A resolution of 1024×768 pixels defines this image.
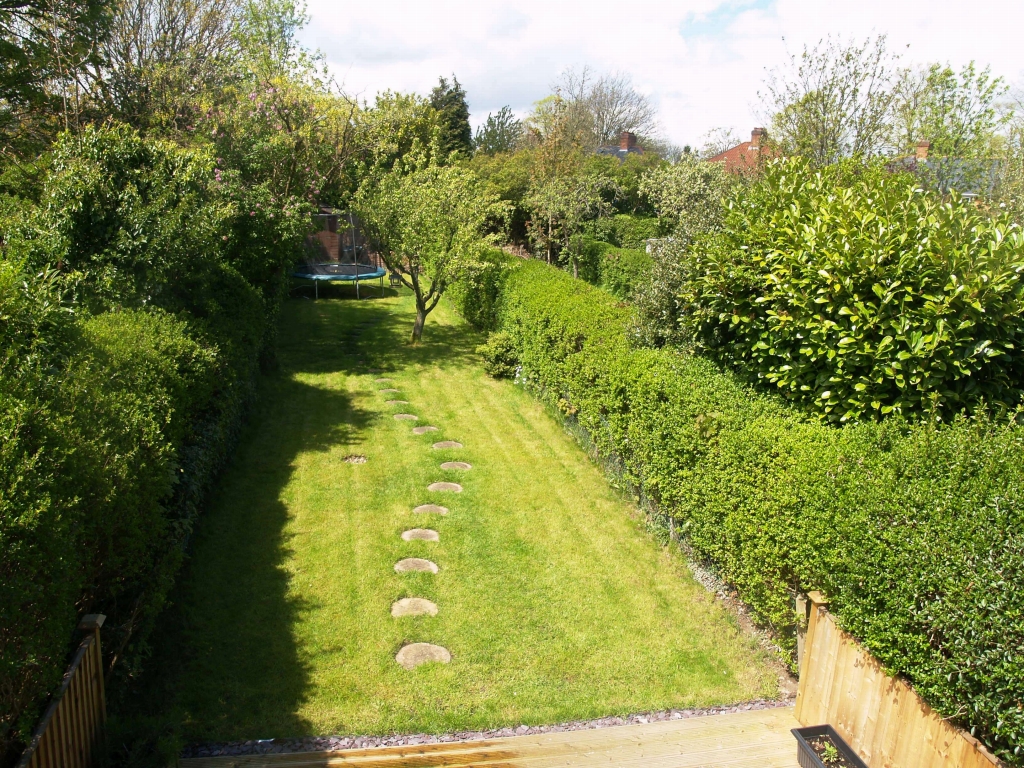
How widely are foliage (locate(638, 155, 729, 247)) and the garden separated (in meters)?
0.14

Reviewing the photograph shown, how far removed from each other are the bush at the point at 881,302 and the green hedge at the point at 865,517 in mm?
374

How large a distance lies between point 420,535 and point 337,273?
16.7 m

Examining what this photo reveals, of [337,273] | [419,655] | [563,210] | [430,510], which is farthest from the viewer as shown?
[563,210]

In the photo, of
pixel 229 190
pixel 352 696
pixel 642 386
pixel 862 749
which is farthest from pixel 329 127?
pixel 862 749

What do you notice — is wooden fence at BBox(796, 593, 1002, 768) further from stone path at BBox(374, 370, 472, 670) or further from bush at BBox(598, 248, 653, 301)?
bush at BBox(598, 248, 653, 301)

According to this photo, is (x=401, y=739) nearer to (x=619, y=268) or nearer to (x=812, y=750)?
(x=812, y=750)

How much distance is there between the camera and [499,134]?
144ft

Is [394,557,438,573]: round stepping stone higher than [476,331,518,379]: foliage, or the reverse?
[476,331,518,379]: foliage

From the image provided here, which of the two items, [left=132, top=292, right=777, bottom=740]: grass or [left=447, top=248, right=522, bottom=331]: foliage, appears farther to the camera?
[left=447, top=248, right=522, bottom=331]: foliage

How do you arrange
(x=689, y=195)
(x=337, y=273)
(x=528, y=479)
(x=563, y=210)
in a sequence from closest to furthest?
(x=528, y=479) < (x=689, y=195) < (x=337, y=273) < (x=563, y=210)

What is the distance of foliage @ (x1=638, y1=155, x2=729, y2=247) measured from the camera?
8633mm

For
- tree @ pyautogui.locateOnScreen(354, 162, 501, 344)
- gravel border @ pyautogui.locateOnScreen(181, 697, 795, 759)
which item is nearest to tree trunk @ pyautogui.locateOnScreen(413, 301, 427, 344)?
tree @ pyautogui.locateOnScreen(354, 162, 501, 344)

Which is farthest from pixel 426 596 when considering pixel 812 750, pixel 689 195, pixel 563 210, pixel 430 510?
pixel 563 210

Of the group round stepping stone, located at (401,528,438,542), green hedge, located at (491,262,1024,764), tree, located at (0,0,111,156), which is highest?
tree, located at (0,0,111,156)
